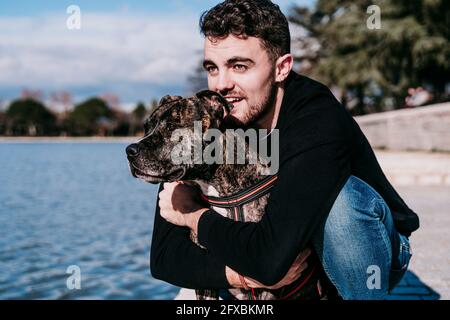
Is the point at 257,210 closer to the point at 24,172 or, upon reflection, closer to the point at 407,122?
the point at 407,122

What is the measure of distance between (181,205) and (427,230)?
5.28 meters

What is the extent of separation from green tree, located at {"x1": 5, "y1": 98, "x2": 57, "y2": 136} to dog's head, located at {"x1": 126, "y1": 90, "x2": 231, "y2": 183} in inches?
3783

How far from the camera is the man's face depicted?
3113mm

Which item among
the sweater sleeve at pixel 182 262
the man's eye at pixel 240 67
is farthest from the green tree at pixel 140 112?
the man's eye at pixel 240 67

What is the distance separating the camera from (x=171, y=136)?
124 inches

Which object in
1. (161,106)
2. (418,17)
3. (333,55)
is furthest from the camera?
(333,55)

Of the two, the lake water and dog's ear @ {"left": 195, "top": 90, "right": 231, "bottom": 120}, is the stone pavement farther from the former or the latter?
the lake water

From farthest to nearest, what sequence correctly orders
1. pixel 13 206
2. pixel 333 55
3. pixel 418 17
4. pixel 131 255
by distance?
pixel 333 55 < pixel 418 17 < pixel 13 206 < pixel 131 255

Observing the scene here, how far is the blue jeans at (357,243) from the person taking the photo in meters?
2.80

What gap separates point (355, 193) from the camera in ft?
9.25

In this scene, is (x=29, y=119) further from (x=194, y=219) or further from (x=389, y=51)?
(x=194, y=219)

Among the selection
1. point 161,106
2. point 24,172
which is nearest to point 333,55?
point 24,172
